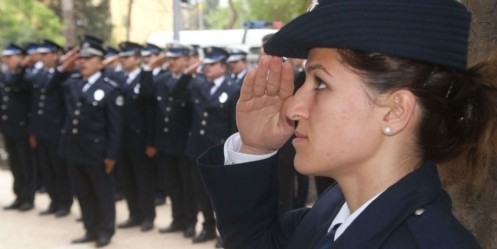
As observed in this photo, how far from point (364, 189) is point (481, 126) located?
0.27 meters

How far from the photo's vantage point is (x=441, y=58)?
1236mm

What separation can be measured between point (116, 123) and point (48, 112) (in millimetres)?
1736

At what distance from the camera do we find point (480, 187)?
1.74 meters

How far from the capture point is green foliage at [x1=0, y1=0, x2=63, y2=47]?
19719 mm

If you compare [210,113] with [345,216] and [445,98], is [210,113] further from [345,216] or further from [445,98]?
[445,98]

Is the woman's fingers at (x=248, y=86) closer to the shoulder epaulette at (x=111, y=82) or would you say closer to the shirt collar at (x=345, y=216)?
the shirt collar at (x=345, y=216)

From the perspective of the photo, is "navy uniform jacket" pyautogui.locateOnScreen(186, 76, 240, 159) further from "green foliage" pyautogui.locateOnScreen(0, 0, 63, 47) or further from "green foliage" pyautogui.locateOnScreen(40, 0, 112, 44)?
"green foliage" pyautogui.locateOnScreen(40, 0, 112, 44)

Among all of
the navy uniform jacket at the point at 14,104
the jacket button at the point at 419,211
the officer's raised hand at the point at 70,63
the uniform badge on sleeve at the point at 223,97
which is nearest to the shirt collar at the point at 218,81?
the uniform badge on sleeve at the point at 223,97

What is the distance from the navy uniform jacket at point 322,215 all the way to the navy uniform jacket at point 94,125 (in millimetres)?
4750

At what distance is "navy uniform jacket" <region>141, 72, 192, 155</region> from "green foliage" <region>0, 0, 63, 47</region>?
13.5 metres

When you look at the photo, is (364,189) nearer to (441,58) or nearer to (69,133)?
(441,58)

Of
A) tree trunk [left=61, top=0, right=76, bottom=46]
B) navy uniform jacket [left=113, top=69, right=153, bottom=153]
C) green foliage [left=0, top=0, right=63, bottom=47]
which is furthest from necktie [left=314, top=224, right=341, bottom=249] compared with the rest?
green foliage [left=0, top=0, right=63, bottom=47]

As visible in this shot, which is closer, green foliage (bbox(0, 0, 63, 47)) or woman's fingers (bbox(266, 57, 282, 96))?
woman's fingers (bbox(266, 57, 282, 96))

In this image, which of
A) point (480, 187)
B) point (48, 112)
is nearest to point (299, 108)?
point (480, 187)
